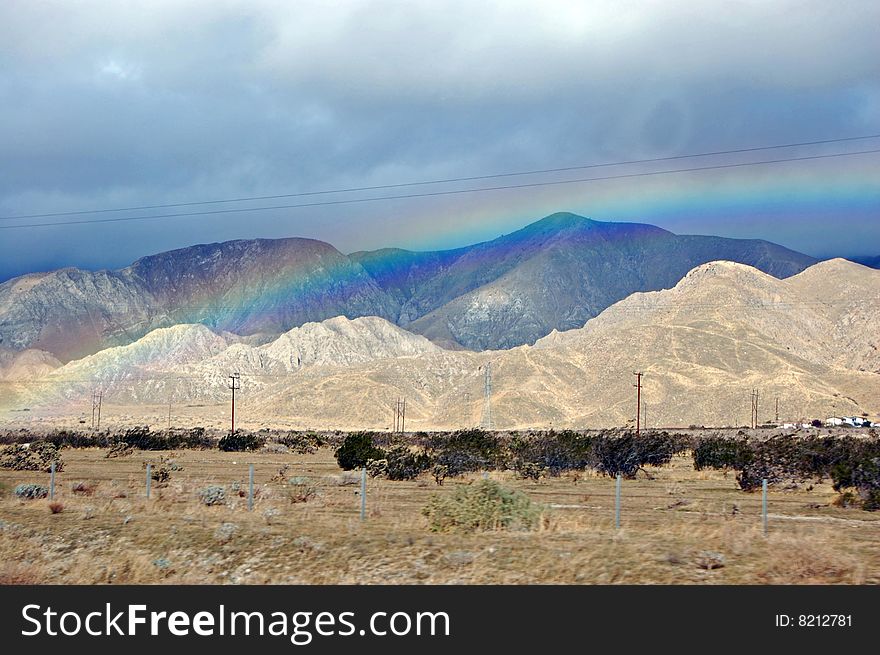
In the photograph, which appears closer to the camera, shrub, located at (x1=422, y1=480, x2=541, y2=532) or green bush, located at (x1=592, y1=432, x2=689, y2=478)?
shrub, located at (x1=422, y1=480, x2=541, y2=532)

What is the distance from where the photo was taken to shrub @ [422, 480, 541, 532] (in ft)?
69.5

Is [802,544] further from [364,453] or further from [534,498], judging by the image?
[364,453]

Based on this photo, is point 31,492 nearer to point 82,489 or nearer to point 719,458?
point 82,489

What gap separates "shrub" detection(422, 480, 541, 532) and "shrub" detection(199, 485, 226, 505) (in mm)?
10327

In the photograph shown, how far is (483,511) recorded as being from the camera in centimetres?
2161

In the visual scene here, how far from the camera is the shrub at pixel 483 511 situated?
69.5 feet

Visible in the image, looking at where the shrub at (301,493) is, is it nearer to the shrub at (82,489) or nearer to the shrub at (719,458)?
the shrub at (82,489)

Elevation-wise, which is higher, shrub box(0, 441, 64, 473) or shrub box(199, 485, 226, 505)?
shrub box(199, 485, 226, 505)

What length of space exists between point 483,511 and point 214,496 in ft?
41.9

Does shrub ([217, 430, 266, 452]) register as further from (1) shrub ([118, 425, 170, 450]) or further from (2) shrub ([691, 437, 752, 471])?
(2) shrub ([691, 437, 752, 471])

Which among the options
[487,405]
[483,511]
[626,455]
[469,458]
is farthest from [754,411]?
[483,511]

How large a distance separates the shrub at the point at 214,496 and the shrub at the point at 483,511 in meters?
10.3

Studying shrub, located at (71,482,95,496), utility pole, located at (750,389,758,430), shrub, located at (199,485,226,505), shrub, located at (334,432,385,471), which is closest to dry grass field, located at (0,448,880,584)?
shrub, located at (199,485,226,505)

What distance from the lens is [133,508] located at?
1048 inches
